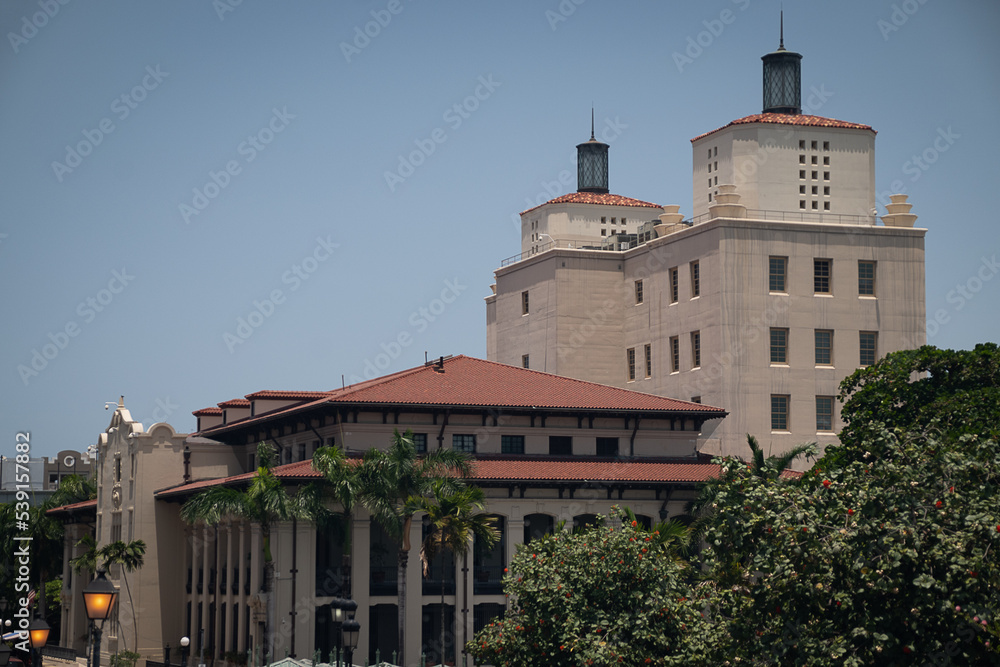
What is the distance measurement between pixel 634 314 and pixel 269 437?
91.6 ft

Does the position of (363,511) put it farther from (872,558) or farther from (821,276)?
(872,558)

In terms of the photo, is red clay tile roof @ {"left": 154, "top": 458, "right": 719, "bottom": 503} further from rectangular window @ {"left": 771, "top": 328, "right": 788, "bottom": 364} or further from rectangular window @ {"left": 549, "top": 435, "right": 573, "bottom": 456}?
rectangular window @ {"left": 771, "top": 328, "right": 788, "bottom": 364}

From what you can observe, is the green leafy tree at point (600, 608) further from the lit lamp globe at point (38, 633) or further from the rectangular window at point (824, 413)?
the rectangular window at point (824, 413)

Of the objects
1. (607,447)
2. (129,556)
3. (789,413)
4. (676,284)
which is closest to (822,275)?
(789,413)

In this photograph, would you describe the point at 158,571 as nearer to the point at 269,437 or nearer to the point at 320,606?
the point at 269,437

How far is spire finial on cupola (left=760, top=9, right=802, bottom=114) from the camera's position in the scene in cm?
9138

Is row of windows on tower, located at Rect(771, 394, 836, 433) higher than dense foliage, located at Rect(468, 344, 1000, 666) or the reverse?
higher

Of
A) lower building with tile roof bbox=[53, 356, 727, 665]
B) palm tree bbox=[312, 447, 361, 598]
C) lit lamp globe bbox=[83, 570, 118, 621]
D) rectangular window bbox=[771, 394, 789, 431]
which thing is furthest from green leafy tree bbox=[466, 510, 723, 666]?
rectangular window bbox=[771, 394, 789, 431]

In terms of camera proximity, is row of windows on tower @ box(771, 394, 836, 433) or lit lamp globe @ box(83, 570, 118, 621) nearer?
lit lamp globe @ box(83, 570, 118, 621)

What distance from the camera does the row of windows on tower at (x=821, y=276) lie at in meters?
84.2

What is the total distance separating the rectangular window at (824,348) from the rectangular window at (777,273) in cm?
320

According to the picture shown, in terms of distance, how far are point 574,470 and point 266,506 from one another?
14139 millimetres

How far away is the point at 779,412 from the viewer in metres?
83.4

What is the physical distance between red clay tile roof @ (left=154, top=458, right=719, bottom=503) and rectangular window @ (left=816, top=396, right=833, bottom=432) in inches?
615
